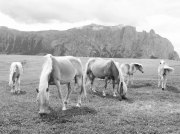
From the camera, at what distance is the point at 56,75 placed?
15422 mm

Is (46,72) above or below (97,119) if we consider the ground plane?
above

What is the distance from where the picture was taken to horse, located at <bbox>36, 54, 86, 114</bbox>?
13398 mm

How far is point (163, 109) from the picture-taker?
1805 centimetres

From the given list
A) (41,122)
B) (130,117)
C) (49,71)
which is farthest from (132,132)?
(49,71)

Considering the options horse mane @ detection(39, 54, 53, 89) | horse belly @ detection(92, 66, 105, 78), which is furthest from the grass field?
Answer: horse belly @ detection(92, 66, 105, 78)

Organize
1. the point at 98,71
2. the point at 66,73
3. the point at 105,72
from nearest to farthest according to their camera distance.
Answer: the point at 66,73, the point at 105,72, the point at 98,71

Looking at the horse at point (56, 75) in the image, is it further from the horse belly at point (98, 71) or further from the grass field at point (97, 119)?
the horse belly at point (98, 71)

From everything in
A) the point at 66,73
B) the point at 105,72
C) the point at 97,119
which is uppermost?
the point at 66,73

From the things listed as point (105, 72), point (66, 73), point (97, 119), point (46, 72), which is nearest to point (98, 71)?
point (105, 72)

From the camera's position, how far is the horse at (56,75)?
44.0 ft

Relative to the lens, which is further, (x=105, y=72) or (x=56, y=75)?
(x=105, y=72)

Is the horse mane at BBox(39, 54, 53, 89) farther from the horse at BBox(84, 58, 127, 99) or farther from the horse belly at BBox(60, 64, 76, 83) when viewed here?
the horse at BBox(84, 58, 127, 99)

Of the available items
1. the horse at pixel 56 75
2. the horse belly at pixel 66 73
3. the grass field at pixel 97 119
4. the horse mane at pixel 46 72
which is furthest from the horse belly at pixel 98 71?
the horse mane at pixel 46 72

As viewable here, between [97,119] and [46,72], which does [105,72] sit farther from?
[97,119]
